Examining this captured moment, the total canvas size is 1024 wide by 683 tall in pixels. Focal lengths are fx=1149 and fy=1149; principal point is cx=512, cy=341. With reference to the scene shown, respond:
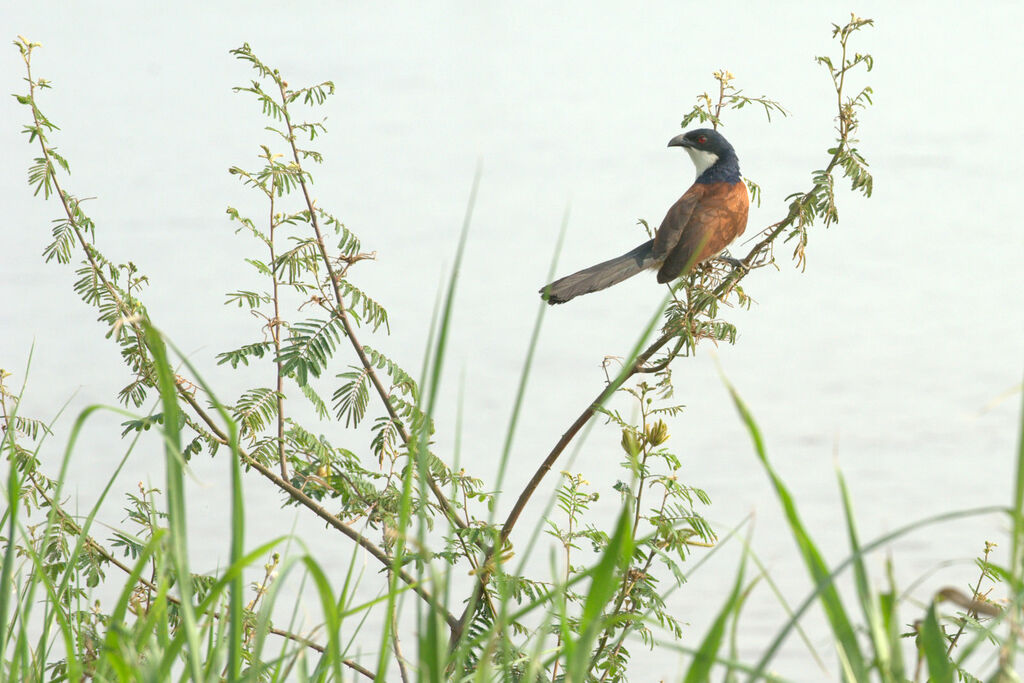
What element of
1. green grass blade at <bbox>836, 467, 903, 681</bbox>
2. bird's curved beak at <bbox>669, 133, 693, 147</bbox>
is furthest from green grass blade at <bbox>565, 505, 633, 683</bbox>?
bird's curved beak at <bbox>669, 133, 693, 147</bbox>

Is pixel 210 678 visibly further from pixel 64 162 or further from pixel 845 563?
pixel 64 162

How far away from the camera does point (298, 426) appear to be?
2.85 metres

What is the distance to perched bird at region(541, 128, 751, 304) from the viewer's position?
146 inches

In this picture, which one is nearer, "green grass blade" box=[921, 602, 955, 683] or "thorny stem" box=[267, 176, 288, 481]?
"green grass blade" box=[921, 602, 955, 683]

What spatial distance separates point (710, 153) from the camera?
464 centimetres

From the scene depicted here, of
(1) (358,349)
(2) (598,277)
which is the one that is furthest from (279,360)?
(2) (598,277)

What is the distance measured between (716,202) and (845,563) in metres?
2.85

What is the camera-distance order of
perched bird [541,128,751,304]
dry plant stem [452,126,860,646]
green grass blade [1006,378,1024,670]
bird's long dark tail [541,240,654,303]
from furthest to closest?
1. perched bird [541,128,751,304]
2. bird's long dark tail [541,240,654,303]
3. dry plant stem [452,126,860,646]
4. green grass blade [1006,378,1024,670]

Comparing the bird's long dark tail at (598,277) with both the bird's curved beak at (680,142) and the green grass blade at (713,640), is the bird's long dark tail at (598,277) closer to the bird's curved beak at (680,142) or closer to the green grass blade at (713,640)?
the bird's curved beak at (680,142)

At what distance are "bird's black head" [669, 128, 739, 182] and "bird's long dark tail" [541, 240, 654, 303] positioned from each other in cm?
80

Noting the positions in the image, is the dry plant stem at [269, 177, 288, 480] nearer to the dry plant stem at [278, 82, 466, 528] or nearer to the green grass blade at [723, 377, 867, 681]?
A: the dry plant stem at [278, 82, 466, 528]

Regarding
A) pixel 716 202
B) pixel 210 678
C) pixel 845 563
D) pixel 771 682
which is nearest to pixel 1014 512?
pixel 845 563

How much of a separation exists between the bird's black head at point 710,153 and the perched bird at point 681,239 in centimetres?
12

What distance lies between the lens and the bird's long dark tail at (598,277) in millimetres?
3578
